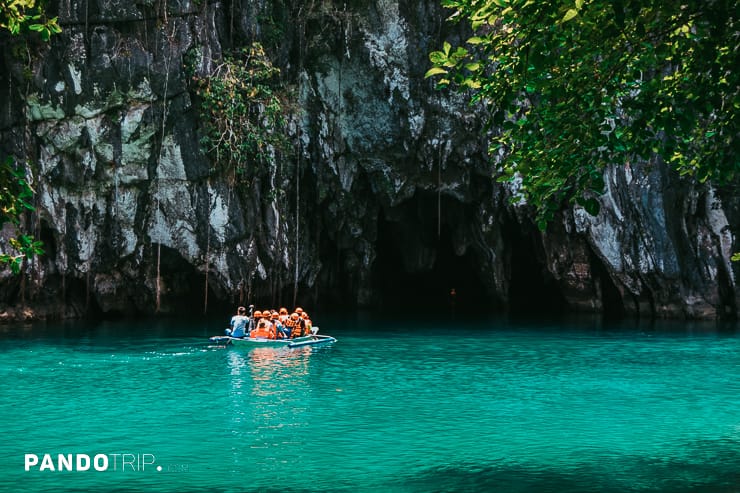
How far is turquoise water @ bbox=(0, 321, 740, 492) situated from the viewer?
10.4 m

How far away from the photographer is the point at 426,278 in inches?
1871

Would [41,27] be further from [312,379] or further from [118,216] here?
[118,216]

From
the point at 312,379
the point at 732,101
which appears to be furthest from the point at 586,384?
the point at 732,101

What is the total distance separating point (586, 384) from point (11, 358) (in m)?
13.5

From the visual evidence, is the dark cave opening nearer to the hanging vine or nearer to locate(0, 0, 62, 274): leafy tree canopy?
the hanging vine

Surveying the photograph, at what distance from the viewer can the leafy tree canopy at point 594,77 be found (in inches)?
305

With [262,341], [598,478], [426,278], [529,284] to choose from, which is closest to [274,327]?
[262,341]

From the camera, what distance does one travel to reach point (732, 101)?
8.42 metres

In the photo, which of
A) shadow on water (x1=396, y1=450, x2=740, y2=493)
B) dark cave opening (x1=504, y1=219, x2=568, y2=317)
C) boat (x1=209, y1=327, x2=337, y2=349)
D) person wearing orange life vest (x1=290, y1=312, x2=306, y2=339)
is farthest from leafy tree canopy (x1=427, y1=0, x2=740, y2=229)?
dark cave opening (x1=504, y1=219, x2=568, y2=317)

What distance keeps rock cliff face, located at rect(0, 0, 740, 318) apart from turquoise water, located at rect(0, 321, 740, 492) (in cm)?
608

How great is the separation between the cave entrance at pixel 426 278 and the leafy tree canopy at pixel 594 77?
27.0 meters

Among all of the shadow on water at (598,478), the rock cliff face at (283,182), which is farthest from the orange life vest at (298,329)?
the shadow on water at (598,478)

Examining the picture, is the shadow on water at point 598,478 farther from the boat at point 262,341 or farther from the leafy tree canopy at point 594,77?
the boat at point 262,341

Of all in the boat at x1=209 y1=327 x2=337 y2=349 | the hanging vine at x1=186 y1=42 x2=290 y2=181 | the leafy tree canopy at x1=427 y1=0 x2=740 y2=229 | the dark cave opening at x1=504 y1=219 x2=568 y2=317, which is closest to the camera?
the leafy tree canopy at x1=427 y1=0 x2=740 y2=229
